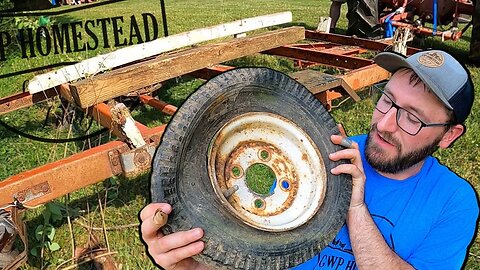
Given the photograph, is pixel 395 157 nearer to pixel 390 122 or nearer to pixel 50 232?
pixel 390 122

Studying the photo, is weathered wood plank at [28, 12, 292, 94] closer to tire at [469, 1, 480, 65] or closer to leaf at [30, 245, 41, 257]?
leaf at [30, 245, 41, 257]

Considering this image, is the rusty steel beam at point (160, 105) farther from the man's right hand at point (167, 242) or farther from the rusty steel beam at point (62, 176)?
the man's right hand at point (167, 242)

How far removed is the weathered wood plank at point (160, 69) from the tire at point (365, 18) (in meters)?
4.20

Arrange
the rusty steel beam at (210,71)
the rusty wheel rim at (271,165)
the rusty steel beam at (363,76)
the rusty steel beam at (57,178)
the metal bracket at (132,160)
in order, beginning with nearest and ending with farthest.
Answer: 1. the rusty wheel rim at (271,165)
2. the rusty steel beam at (57,178)
3. the metal bracket at (132,160)
4. the rusty steel beam at (363,76)
5. the rusty steel beam at (210,71)

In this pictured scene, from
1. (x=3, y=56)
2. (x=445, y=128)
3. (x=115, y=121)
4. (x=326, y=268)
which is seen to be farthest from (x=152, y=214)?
(x=3, y=56)

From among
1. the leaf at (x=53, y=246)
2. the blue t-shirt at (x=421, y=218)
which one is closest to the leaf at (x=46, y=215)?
the leaf at (x=53, y=246)

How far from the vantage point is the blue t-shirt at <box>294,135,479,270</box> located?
194cm

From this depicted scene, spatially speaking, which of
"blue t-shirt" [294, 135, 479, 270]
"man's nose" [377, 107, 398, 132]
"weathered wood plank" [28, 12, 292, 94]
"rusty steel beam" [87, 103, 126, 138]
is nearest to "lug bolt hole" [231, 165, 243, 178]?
"blue t-shirt" [294, 135, 479, 270]

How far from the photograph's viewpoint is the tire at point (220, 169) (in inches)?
64.7

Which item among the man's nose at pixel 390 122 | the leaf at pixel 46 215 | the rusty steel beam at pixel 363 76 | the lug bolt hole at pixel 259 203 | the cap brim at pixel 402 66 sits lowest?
the leaf at pixel 46 215

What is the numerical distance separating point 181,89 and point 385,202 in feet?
15.5

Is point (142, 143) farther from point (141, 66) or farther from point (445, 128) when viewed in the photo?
point (445, 128)

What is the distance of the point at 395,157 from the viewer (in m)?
2.09

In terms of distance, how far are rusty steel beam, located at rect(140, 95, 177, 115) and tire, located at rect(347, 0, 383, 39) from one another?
14.0 ft
